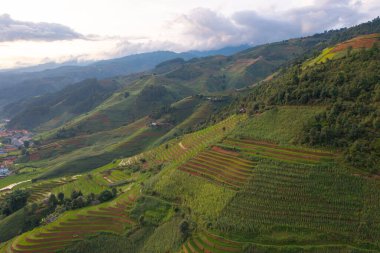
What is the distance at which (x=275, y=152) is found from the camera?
205ft

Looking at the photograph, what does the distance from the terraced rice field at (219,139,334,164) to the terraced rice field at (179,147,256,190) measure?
224cm

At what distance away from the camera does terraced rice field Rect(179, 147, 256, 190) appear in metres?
59.8

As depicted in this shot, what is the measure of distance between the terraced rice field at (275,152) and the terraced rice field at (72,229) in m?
26.4

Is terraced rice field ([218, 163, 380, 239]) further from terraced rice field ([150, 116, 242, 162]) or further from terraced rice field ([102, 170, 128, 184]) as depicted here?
terraced rice field ([102, 170, 128, 184])

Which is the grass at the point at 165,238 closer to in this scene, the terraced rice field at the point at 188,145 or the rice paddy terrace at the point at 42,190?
the terraced rice field at the point at 188,145

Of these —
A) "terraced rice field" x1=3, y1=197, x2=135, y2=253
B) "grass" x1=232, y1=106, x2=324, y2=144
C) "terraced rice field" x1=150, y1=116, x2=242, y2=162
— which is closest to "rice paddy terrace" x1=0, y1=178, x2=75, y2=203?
"terraced rice field" x1=3, y1=197, x2=135, y2=253

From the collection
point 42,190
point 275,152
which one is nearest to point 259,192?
point 275,152

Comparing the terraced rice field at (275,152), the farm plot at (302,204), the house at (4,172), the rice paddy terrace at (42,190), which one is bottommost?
the house at (4,172)

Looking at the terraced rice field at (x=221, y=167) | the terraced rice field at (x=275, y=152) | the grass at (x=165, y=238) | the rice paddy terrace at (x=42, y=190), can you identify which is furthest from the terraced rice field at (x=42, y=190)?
the terraced rice field at (x=275, y=152)

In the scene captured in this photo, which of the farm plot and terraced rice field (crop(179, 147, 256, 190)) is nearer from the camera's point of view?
the farm plot

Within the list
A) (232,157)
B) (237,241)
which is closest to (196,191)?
(232,157)

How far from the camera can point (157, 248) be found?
53.9 metres

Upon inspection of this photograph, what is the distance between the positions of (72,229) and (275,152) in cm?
4284

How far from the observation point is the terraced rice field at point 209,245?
156 ft
